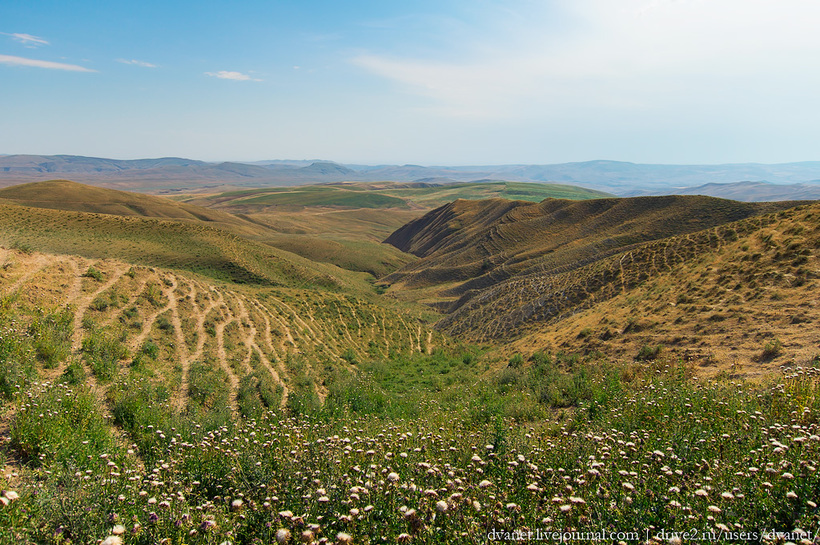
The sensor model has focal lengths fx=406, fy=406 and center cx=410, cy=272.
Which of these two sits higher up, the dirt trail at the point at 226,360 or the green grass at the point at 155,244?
the green grass at the point at 155,244

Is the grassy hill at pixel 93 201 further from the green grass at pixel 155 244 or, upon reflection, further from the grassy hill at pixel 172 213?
the green grass at pixel 155 244

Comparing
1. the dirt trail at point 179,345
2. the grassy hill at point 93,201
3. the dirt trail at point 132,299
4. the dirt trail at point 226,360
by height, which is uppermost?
the grassy hill at point 93,201

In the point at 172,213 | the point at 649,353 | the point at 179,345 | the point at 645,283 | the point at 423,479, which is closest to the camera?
the point at 423,479

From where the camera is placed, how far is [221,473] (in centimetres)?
559

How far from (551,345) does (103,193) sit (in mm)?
114685

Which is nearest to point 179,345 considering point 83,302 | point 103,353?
point 83,302

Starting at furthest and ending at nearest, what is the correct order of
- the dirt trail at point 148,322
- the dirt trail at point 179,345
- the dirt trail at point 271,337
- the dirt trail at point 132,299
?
the dirt trail at point 271,337, the dirt trail at point 132,299, the dirt trail at point 148,322, the dirt trail at point 179,345

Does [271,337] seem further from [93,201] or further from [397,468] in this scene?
[93,201]

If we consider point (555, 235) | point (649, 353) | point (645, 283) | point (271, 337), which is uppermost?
point (555, 235)

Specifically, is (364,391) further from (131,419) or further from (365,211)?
(365,211)

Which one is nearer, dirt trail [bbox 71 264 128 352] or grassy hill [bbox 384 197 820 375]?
dirt trail [bbox 71 264 128 352]

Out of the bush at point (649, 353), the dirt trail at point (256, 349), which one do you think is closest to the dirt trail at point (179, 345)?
the dirt trail at point (256, 349)

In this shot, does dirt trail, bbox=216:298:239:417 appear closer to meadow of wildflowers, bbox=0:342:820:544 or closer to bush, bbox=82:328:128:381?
bush, bbox=82:328:128:381

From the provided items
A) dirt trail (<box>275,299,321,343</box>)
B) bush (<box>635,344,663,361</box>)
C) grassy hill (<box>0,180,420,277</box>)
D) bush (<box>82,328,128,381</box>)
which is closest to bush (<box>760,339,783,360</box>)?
bush (<box>635,344,663,361</box>)
